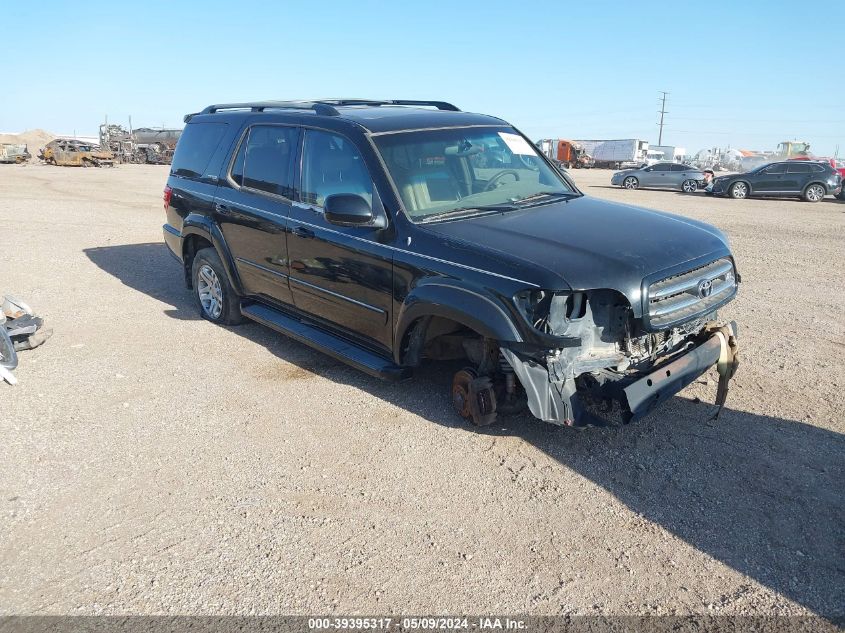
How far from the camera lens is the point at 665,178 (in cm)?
2845

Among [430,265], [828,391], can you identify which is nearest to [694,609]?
[430,265]

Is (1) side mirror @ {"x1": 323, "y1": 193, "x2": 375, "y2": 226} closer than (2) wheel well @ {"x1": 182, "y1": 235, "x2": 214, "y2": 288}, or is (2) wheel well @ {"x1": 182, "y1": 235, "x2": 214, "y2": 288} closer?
(1) side mirror @ {"x1": 323, "y1": 193, "x2": 375, "y2": 226}

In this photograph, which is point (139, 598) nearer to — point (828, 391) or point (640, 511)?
point (640, 511)

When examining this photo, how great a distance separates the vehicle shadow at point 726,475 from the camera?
3.06 metres

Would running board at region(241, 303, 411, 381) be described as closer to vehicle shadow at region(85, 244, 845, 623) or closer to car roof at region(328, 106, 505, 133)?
vehicle shadow at region(85, 244, 845, 623)

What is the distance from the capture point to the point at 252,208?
562 centimetres

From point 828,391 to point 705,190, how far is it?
23799 millimetres

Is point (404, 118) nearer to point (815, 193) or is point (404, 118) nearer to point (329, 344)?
point (329, 344)

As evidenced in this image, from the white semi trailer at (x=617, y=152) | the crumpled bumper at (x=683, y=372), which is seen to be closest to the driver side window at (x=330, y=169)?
the crumpled bumper at (x=683, y=372)

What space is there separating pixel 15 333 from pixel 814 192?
24.2 meters

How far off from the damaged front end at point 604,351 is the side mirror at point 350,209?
1.28 m

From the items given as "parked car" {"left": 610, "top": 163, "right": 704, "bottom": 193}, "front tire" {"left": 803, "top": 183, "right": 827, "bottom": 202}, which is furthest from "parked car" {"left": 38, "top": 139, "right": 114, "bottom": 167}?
"front tire" {"left": 803, "top": 183, "right": 827, "bottom": 202}

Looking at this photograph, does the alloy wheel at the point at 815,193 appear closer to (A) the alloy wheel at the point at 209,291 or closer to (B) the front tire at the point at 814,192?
(B) the front tire at the point at 814,192

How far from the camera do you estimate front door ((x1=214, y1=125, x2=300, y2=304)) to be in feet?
17.5
